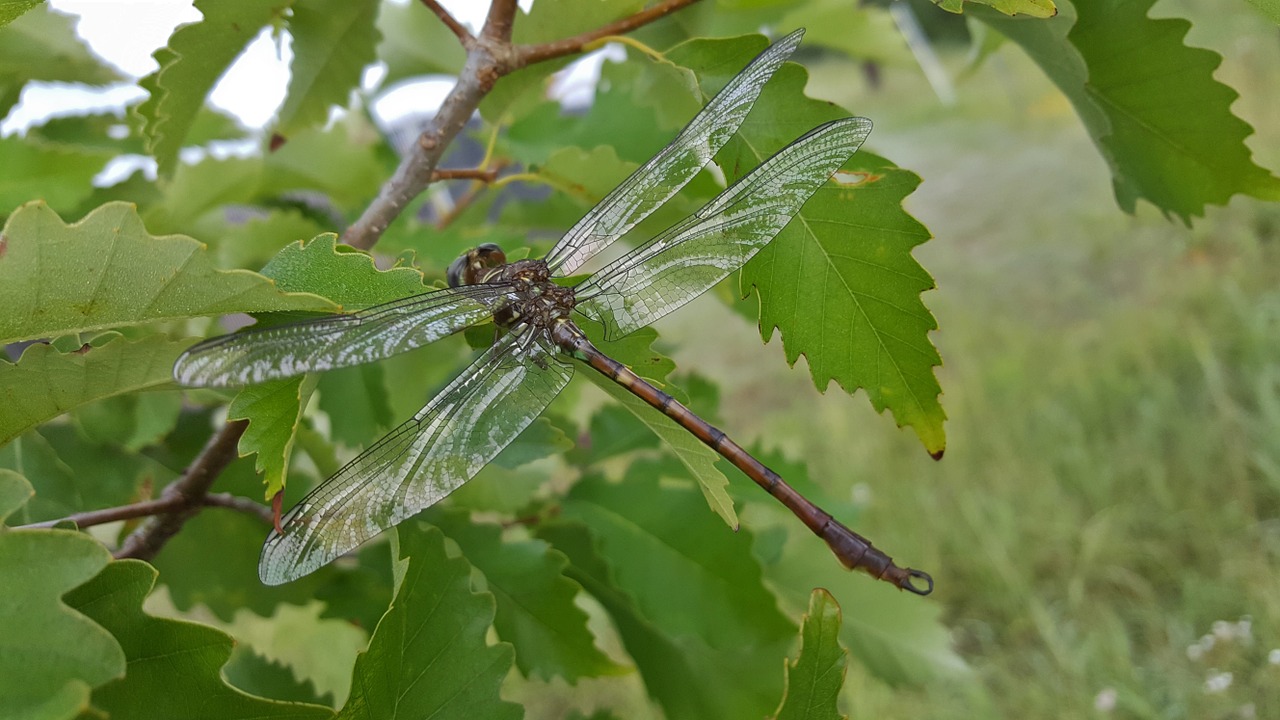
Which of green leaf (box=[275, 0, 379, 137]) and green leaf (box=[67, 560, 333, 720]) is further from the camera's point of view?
green leaf (box=[275, 0, 379, 137])

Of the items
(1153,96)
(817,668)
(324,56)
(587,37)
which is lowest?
(817,668)

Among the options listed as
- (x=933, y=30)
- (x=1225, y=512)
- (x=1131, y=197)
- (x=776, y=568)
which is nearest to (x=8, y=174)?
(x=776, y=568)

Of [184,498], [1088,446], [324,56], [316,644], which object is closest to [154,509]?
[184,498]

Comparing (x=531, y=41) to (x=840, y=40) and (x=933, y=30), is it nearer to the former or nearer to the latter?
(x=840, y=40)

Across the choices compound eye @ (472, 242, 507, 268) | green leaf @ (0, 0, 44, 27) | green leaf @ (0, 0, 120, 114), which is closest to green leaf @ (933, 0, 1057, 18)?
compound eye @ (472, 242, 507, 268)

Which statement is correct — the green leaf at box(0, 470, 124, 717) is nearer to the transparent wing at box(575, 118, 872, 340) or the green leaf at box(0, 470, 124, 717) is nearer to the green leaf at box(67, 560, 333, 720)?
the green leaf at box(67, 560, 333, 720)

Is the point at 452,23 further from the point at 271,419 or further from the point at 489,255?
the point at 271,419
